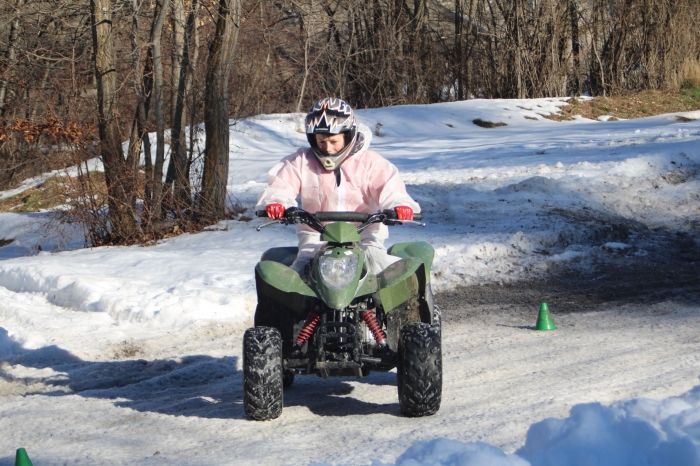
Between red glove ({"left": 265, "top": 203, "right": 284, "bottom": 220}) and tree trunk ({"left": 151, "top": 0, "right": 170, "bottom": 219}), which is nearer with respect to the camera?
red glove ({"left": 265, "top": 203, "right": 284, "bottom": 220})

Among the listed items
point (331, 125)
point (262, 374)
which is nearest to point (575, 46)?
point (331, 125)

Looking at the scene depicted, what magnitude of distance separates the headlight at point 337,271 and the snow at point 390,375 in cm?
85

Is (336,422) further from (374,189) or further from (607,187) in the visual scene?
(607,187)

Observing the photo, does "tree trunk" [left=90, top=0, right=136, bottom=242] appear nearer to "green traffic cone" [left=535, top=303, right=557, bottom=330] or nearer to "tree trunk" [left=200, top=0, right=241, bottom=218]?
"tree trunk" [left=200, top=0, right=241, bottom=218]

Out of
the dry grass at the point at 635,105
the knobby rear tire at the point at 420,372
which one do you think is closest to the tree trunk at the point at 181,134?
the knobby rear tire at the point at 420,372

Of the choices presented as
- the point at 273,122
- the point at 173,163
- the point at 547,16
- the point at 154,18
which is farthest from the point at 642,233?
the point at 547,16

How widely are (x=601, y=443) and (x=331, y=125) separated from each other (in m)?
2.87

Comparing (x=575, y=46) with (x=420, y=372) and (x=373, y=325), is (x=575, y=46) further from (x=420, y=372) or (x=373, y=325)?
(x=420, y=372)

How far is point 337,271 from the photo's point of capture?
→ 5152 mm

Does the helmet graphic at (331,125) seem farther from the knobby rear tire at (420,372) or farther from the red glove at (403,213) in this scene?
the knobby rear tire at (420,372)

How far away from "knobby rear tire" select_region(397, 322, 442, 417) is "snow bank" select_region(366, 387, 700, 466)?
1.34m

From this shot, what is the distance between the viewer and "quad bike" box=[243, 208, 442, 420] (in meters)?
5.17

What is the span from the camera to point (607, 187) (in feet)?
46.5

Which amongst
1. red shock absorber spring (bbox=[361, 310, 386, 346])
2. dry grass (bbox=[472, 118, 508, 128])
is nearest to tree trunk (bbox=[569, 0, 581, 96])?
dry grass (bbox=[472, 118, 508, 128])
